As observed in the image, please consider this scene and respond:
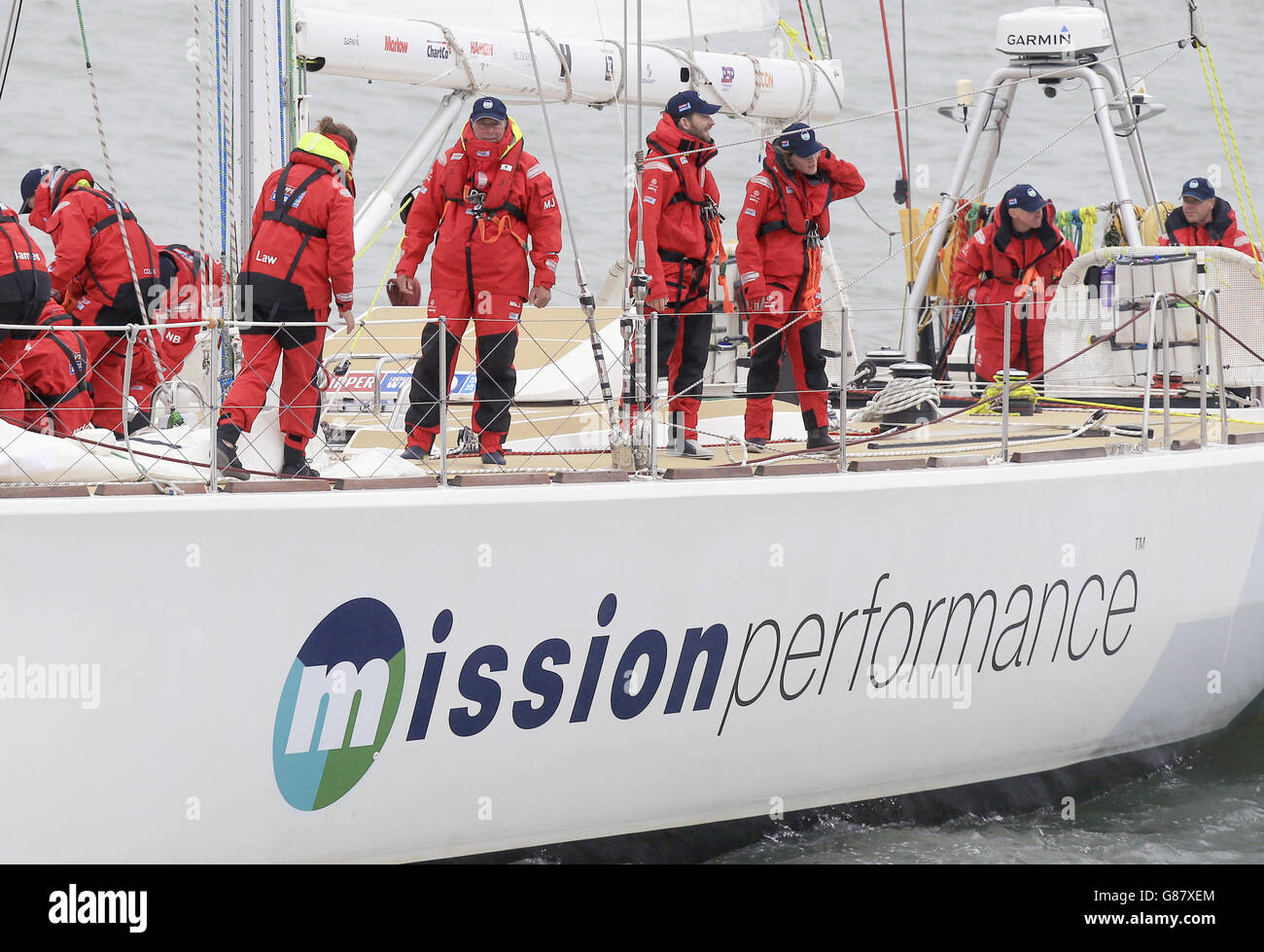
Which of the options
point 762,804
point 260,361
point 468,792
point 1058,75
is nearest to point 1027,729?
point 762,804

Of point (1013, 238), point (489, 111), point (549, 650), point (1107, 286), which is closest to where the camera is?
point (549, 650)

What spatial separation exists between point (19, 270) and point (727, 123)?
972 cm

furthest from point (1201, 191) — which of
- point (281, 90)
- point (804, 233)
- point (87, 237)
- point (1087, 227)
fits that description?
point (87, 237)

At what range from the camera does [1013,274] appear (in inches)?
298

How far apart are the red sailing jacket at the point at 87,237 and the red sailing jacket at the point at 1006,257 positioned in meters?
3.91

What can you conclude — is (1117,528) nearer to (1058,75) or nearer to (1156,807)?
(1156,807)

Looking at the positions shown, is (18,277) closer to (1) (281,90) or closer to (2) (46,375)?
(2) (46,375)

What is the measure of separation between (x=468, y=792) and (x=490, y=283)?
1806 millimetres

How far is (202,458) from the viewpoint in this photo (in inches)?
177

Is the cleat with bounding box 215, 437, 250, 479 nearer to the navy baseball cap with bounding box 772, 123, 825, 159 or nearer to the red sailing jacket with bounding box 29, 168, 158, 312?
the red sailing jacket with bounding box 29, 168, 158, 312

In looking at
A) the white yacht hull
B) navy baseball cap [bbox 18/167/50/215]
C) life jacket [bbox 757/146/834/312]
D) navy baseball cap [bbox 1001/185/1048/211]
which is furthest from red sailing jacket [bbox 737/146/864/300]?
navy baseball cap [bbox 18/167/50/215]

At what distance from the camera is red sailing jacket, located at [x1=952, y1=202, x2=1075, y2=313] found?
7516 millimetres

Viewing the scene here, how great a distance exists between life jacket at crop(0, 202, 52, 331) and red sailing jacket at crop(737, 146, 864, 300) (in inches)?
97.5

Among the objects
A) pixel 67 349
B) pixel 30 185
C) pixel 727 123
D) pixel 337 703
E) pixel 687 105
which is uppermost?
pixel 727 123
